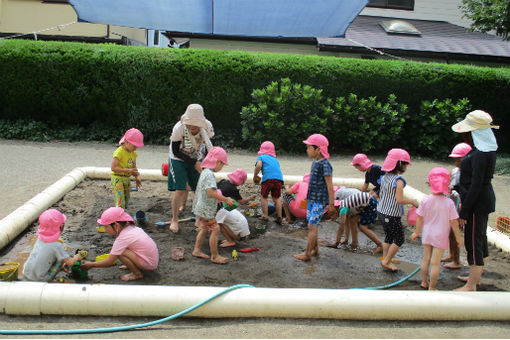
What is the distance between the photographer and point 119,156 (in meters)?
6.39

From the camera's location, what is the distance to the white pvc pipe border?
159 inches

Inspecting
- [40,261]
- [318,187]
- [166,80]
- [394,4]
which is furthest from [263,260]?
[394,4]

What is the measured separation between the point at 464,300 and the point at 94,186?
626 cm

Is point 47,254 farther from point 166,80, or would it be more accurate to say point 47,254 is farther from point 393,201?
point 166,80

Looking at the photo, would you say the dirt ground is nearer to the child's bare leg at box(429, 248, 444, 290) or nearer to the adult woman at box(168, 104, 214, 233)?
the child's bare leg at box(429, 248, 444, 290)

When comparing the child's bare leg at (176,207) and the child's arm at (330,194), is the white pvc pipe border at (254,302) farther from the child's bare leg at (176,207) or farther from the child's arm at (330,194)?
the child's bare leg at (176,207)

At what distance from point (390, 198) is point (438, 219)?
0.68 metres

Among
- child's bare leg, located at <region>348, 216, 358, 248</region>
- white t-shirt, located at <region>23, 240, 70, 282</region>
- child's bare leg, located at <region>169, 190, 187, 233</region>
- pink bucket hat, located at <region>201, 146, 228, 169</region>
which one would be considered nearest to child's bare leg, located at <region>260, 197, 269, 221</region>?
child's bare leg, located at <region>169, 190, 187, 233</region>

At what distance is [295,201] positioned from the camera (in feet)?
23.7

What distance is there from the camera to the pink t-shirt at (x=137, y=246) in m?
4.75

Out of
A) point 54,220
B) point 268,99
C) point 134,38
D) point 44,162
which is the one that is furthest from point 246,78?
point 134,38

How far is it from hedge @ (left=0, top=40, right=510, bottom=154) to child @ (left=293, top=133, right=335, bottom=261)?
708cm

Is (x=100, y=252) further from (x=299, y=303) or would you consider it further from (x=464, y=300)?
(x=464, y=300)

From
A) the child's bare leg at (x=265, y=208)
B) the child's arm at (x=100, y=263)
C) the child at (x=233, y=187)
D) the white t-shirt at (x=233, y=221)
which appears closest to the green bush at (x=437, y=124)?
the child's bare leg at (x=265, y=208)
